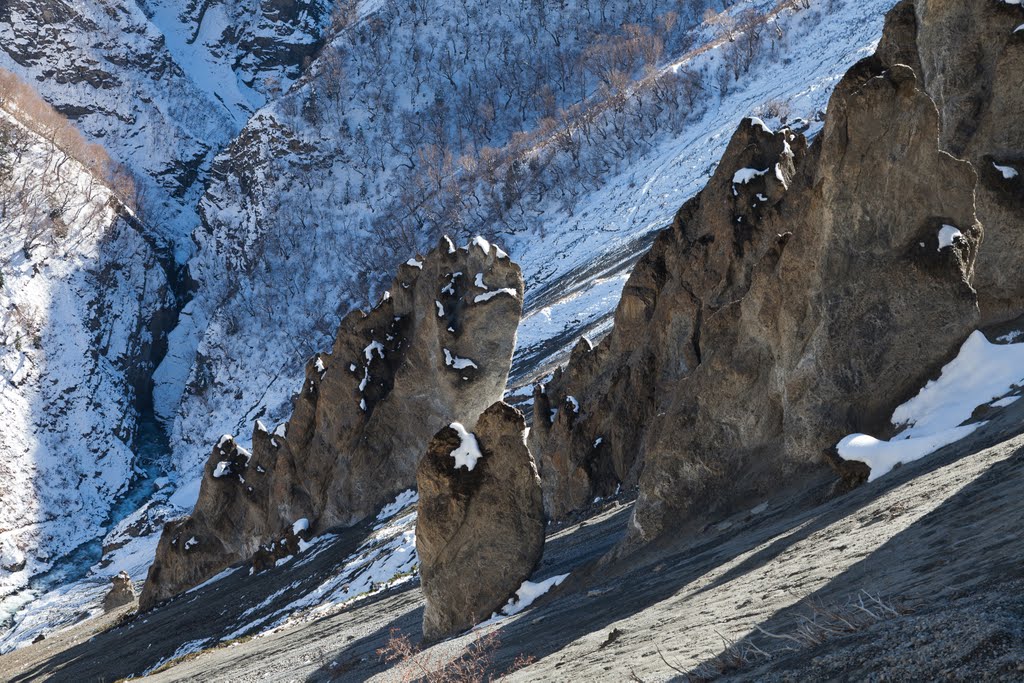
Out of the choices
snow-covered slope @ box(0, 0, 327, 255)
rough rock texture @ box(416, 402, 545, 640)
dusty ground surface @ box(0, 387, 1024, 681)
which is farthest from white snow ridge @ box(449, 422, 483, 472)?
snow-covered slope @ box(0, 0, 327, 255)

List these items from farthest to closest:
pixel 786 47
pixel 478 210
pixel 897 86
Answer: pixel 478 210 < pixel 786 47 < pixel 897 86

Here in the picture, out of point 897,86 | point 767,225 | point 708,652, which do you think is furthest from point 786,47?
point 708,652

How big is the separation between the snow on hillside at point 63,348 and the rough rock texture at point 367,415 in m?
22.2

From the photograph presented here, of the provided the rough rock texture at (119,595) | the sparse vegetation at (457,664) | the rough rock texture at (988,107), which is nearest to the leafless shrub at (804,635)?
the sparse vegetation at (457,664)

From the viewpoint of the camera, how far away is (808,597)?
6.55 metres

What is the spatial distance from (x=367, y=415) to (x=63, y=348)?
60.9 metres

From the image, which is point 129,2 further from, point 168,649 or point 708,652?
point 708,652

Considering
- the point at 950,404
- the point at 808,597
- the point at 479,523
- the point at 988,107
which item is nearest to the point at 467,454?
the point at 479,523

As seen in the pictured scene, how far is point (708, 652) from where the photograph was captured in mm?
Result: 6066

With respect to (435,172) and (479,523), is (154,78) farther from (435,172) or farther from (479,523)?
(479,523)

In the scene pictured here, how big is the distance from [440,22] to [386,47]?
9216 millimetres

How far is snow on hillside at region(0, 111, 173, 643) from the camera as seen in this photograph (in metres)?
71.9

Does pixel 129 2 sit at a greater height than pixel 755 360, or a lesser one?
greater

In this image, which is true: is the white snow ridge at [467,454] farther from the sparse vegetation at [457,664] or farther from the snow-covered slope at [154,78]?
the snow-covered slope at [154,78]
